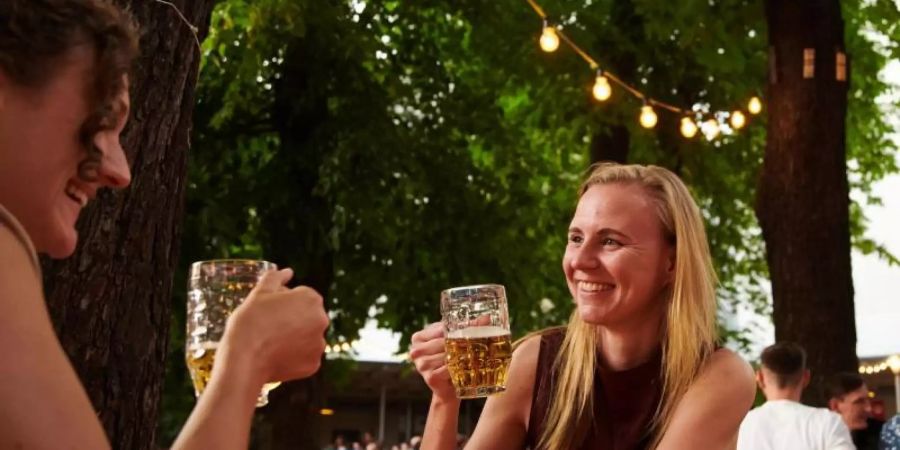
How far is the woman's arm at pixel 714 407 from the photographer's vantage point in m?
2.68

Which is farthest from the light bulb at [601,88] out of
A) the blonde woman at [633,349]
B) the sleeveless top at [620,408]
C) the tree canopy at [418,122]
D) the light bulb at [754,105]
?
the sleeveless top at [620,408]

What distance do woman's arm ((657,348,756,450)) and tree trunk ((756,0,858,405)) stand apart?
5299 mm

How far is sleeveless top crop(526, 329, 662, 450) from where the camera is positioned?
2.81 metres

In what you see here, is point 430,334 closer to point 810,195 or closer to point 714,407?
point 714,407

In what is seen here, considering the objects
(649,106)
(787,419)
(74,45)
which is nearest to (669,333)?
(74,45)

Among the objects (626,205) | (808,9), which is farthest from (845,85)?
(626,205)

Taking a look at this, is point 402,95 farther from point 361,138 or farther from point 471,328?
point 471,328

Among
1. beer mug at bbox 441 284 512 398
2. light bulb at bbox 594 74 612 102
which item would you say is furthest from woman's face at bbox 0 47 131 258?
light bulb at bbox 594 74 612 102

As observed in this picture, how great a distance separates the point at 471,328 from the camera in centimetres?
235

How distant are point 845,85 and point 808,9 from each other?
22.7 inches

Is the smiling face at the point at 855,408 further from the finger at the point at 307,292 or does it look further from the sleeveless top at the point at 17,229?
the sleeveless top at the point at 17,229

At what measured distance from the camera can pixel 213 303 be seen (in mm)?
1769

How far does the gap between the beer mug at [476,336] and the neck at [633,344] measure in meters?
0.56

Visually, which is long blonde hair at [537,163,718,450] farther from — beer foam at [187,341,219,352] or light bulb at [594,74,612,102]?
light bulb at [594,74,612,102]
